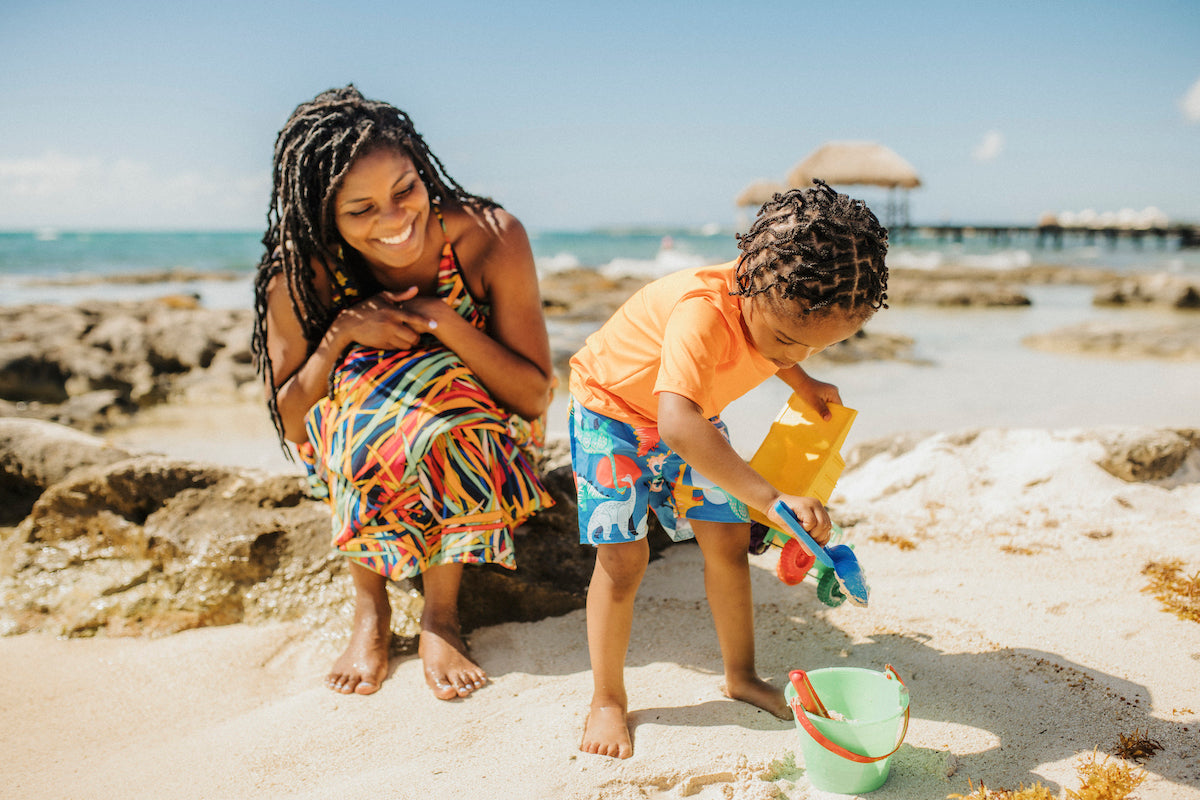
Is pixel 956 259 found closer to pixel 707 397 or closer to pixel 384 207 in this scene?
pixel 384 207

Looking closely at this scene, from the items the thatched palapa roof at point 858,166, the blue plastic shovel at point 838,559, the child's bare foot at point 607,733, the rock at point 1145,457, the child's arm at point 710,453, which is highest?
the thatched palapa roof at point 858,166

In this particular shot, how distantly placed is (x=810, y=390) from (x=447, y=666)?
126cm

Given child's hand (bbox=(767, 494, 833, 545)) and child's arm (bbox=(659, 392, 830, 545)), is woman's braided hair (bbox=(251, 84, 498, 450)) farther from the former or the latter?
Answer: child's hand (bbox=(767, 494, 833, 545))

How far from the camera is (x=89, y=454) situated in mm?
3375

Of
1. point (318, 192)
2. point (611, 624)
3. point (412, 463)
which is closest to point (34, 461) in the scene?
point (318, 192)

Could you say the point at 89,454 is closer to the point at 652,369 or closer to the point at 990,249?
the point at 652,369

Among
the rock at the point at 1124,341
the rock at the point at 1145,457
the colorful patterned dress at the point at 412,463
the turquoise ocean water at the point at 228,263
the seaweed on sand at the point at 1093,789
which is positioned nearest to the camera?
the seaweed on sand at the point at 1093,789

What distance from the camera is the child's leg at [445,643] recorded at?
2.15 metres

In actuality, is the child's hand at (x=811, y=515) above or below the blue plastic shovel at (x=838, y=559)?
above

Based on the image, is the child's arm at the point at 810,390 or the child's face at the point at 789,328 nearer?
the child's face at the point at 789,328

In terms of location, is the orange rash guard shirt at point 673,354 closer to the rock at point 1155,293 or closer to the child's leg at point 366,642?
the child's leg at point 366,642

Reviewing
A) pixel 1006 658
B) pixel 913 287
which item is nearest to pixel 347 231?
pixel 1006 658

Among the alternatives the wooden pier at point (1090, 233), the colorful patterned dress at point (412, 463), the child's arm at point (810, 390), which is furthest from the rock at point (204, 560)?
the wooden pier at point (1090, 233)

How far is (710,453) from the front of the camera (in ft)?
5.41
